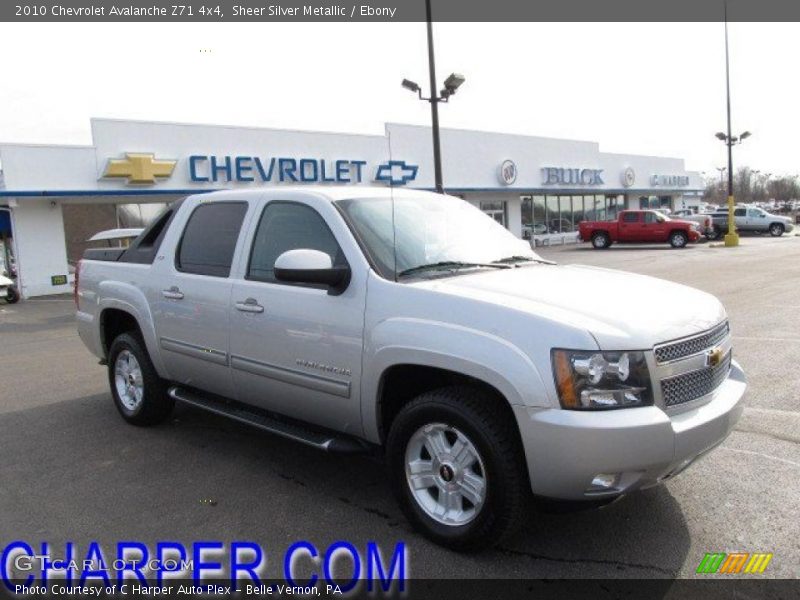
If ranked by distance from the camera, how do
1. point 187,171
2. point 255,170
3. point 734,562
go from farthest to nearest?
point 255,170, point 187,171, point 734,562

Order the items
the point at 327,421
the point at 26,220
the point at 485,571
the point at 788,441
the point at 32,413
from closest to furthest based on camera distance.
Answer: the point at 485,571 < the point at 327,421 < the point at 788,441 < the point at 32,413 < the point at 26,220

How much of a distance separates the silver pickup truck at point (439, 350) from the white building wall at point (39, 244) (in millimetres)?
16199

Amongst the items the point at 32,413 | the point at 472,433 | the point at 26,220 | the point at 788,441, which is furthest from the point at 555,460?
the point at 26,220

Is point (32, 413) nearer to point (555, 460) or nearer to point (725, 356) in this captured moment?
point (555, 460)

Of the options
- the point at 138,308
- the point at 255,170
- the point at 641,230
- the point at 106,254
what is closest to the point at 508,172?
the point at 641,230

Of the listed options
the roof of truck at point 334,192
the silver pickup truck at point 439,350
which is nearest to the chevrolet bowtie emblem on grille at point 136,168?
the silver pickup truck at point 439,350

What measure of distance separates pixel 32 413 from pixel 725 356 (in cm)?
582

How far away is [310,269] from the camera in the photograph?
3.71 metres

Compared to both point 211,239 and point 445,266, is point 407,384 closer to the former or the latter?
point 445,266

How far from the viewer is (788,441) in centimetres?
480

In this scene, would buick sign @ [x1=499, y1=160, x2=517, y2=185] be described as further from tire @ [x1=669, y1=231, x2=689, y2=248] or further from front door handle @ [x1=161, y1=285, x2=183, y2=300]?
front door handle @ [x1=161, y1=285, x2=183, y2=300]

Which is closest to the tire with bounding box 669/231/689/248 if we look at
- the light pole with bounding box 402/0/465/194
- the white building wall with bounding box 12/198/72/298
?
the light pole with bounding box 402/0/465/194

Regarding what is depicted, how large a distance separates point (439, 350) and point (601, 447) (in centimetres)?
89

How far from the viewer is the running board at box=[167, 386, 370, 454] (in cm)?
385
